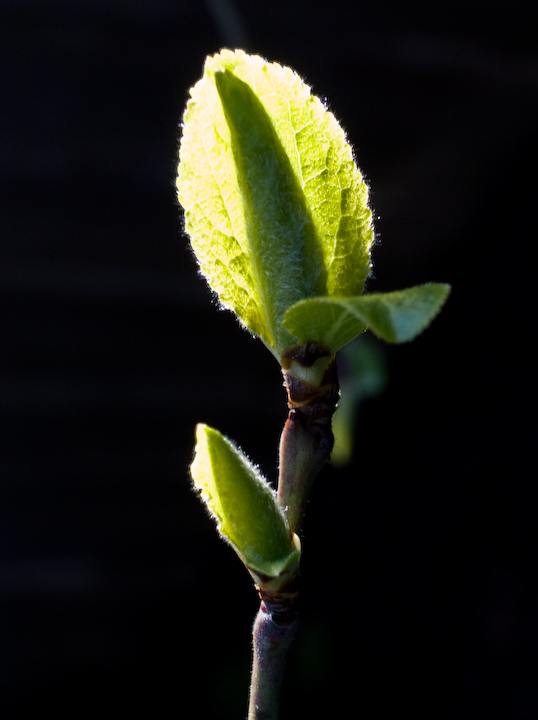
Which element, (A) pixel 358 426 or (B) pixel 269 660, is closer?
(B) pixel 269 660

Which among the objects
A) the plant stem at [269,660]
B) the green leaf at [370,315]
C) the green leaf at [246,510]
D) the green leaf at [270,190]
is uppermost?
the green leaf at [270,190]

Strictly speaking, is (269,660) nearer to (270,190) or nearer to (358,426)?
(270,190)

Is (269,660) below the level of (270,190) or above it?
below

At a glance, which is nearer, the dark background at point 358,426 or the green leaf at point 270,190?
the green leaf at point 270,190

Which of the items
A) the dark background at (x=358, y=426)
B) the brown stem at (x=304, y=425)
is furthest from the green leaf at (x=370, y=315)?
the dark background at (x=358, y=426)

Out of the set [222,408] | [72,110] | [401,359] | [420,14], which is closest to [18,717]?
[222,408]

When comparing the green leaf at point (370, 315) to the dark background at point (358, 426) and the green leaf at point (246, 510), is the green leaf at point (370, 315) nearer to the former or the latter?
the green leaf at point (246, 510)

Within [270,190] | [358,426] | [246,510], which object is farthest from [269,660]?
[358,426]
